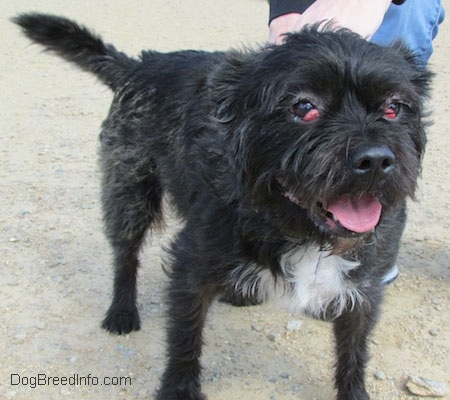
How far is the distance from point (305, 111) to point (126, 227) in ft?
5.88

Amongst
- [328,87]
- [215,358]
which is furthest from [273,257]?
[215,358]

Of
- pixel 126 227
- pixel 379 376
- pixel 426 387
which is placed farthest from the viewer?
pixel 126 227

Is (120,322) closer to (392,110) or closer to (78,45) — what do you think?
(78,45)

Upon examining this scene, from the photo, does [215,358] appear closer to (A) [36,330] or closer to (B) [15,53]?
(A) [36,330]

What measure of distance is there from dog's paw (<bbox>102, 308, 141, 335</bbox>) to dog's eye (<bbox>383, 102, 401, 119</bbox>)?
6.81 feet

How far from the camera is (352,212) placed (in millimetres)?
2420

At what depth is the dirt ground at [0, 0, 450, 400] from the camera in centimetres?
345

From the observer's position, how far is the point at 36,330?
12.4ft

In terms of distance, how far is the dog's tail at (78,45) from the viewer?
13.0 ft

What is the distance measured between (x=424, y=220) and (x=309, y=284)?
251cm

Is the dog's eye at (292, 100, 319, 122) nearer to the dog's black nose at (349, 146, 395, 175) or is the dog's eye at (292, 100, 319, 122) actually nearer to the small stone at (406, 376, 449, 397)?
the dog's black nose at (349, 146, 395, 175)

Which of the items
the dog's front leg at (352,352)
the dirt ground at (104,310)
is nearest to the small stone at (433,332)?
the dirt ground at (104,310)

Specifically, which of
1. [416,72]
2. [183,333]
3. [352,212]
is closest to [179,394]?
[183,333]

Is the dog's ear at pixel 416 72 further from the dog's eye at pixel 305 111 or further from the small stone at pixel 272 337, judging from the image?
the small stone at pixel 272 337
